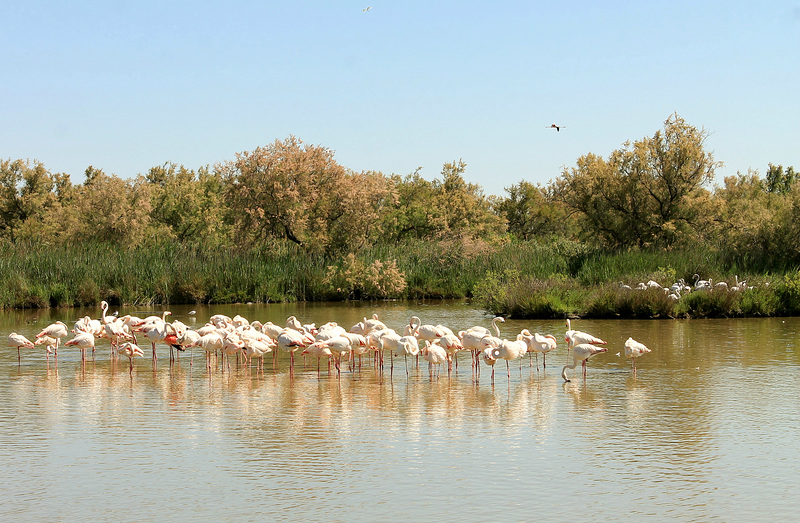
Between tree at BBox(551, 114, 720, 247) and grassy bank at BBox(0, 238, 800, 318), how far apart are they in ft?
6.45

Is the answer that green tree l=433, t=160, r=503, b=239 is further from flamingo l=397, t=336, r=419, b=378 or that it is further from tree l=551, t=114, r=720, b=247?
flamingo l=397, t=336, r=419, b=378

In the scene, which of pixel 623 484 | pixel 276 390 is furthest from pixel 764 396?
pixel 276 390

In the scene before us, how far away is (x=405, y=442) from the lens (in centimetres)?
910

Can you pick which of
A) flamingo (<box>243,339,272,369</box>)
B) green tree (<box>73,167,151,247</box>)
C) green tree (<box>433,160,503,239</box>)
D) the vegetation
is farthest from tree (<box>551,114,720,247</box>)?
flamingo (<box>243,339,272,369</box>)

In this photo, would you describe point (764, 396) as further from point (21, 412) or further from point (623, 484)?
point (21, 412)

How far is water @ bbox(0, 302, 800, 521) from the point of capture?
709 cm

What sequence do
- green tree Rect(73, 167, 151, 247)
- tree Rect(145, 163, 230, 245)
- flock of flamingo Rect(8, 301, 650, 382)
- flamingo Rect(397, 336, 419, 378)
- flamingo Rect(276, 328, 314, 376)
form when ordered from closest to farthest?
flock of flamingo Rect(8, 301, 650, 382), flamingo Rect(397, 336, 419, 378), flamingo Rect(276, 328, 314, 376), green tree Rect(73, 167, 151, 247), tree Rect(145, 163, 230, 245)

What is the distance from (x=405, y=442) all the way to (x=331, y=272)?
2550 cm

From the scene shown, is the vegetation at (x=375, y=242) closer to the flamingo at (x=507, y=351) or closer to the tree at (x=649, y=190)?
the tree at (x=649, y=190)

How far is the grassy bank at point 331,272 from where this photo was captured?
28641 millimetres

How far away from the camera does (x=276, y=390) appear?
1237 cm

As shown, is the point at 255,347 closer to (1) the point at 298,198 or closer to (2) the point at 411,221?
(1) the point at 298,198

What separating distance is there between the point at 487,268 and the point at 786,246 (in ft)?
36.1

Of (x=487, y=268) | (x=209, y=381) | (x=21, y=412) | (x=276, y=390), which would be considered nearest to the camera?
(x=21, y=412)
